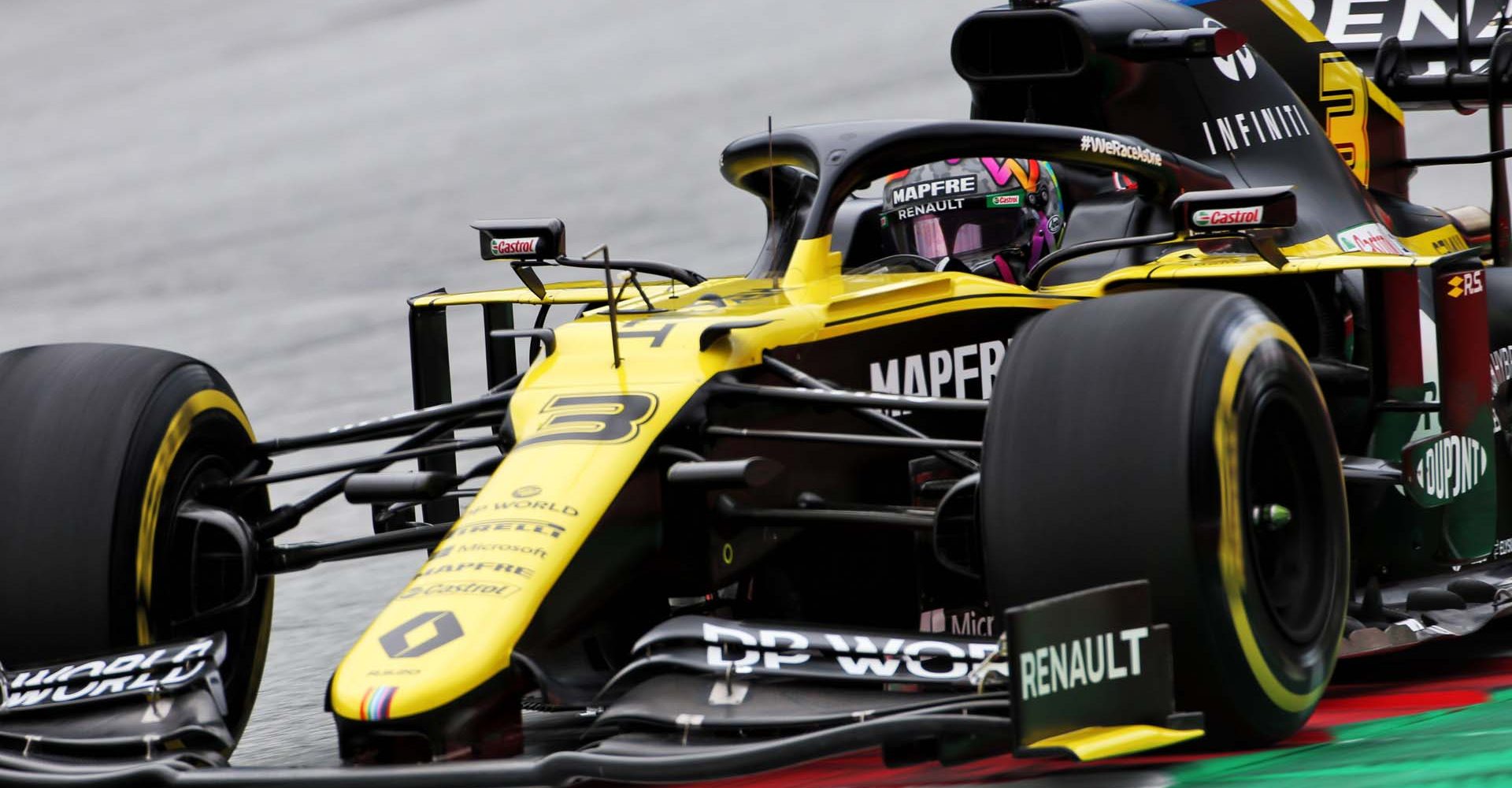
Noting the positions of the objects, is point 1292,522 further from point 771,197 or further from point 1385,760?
point 771,197

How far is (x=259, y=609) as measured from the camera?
4.95 metres

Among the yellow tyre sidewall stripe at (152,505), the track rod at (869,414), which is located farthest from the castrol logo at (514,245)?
the track rod at (869,414)

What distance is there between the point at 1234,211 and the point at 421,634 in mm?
1997

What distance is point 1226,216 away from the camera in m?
4.52

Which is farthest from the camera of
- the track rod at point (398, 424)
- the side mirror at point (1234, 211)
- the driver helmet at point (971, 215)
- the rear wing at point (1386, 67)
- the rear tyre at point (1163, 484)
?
the rear wing at point (1386, 67)

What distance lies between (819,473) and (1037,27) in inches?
→ 86.0

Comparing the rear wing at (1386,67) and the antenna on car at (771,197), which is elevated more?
the rear wing at (1386,67)

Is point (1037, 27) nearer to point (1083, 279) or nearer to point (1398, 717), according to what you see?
point (1083, 279)

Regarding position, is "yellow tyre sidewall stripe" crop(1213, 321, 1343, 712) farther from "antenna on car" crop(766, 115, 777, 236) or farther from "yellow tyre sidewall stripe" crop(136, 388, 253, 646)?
"yellow tyre sidewall stripe" crop(136, 388, 253, 646)

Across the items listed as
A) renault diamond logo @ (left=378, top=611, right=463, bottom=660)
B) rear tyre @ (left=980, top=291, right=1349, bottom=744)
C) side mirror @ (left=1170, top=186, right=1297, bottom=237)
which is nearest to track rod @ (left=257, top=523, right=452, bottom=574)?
renault diamond logo @ (left=378, top=611, right=463, bottom=660)

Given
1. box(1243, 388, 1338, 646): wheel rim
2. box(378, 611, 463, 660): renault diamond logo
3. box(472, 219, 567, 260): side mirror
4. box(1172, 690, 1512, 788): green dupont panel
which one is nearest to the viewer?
box(1172, 690, 1512, 788): green dupont panel

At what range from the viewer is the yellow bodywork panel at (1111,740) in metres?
3.30

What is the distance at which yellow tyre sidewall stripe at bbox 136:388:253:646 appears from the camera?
4.38 meters

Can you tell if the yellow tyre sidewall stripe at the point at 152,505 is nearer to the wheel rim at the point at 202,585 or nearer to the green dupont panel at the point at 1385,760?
the wheel rim at the point at 202,585
